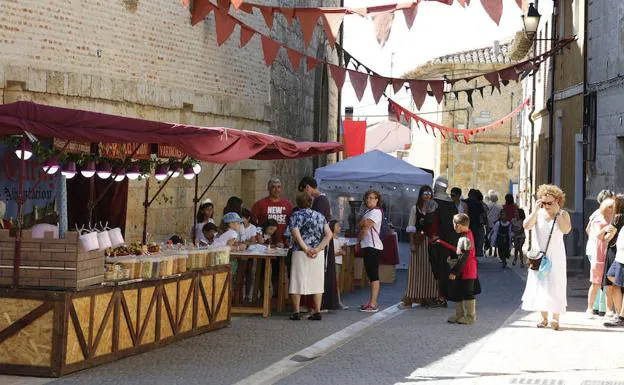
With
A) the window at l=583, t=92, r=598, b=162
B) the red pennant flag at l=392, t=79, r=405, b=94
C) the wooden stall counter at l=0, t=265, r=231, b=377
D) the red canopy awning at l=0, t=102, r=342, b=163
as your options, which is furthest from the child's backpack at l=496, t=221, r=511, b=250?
the wooden stall counter at l=0, t=265, r=231, b=377

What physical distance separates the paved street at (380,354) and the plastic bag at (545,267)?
0.62m

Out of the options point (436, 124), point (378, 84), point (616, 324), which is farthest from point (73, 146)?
point (436, 124)

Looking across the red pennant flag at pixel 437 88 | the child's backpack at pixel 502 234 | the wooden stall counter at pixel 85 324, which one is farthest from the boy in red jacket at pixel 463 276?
the child's backpack at pixel 502 234

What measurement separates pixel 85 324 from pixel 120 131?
64.3 inches

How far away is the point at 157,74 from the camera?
18469 millimetres

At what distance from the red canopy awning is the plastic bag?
3.28m

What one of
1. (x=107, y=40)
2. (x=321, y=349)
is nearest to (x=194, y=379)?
(x=321, y=349)

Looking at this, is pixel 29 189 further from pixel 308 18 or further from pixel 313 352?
pixel 313 352

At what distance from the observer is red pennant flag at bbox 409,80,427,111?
55.7ft

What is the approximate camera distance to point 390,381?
31.4ft

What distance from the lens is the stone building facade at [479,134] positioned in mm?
50406

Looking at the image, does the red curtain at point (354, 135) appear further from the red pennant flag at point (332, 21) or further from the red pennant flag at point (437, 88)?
the red pennant flag at point (332, 21)

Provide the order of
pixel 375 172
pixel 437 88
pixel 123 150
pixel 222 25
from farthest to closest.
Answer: pixel 375 172
pixel 437 88
pixel 222 25
pixel 123 150

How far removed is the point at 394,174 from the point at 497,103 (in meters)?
30.3
